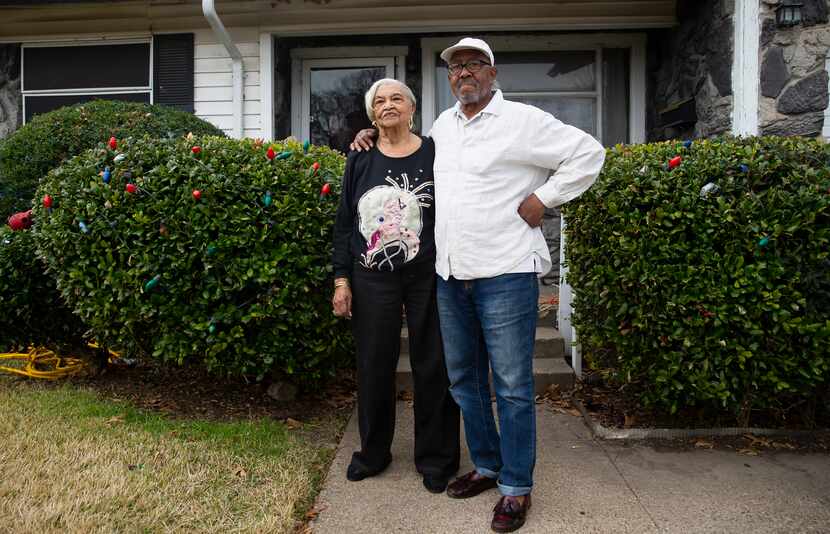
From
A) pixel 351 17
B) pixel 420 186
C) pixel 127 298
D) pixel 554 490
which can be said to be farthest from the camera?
pixel 351 17

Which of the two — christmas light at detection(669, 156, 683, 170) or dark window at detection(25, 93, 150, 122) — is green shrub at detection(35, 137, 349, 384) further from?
dark window at detection(25, 93, 150, 122)

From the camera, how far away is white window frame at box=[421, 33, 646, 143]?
22.3ft

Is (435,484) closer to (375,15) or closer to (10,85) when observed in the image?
(375,15)

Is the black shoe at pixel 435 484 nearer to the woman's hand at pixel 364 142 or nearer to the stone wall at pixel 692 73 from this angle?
the woman's hand at pixel 364 142

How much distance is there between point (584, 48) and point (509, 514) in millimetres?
5605

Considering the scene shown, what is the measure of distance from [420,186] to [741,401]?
81.5 inches

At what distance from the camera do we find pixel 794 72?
5246 millimetres

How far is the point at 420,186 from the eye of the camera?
271cm

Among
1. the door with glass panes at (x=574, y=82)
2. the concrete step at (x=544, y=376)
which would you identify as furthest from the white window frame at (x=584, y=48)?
the concrete step at (x=544, y=376)

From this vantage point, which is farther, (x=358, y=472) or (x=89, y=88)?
(x=89, y=88)

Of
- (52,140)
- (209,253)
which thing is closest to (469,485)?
(209,253)

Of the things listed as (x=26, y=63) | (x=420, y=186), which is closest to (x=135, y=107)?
(x=26, y=63)

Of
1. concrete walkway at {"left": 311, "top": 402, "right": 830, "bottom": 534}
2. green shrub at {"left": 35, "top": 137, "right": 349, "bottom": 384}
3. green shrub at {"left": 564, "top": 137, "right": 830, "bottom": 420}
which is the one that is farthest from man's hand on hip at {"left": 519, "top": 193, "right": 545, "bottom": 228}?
green shrub at {"left": 35, "top": 137, "right": 349, "bottom": 384}

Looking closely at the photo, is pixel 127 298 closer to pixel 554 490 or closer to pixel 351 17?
pixel 554 490
